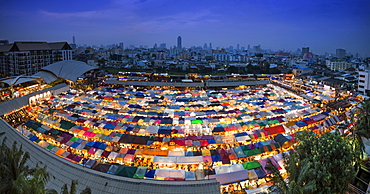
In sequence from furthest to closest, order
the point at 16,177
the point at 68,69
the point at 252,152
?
1. the point at 68,69
2. the point at 252,152
3. the point at 16,177

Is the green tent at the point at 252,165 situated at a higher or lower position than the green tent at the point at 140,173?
higher

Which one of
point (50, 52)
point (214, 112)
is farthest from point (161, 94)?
point (50, 52)

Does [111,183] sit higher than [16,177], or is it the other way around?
[16,177]

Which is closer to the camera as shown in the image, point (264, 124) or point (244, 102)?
point (264, 124)

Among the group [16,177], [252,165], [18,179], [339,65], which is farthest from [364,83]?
[339,65]

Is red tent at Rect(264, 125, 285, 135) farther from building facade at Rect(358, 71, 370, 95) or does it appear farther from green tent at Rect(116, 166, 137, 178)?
building facade at Rect(358, 71, 370, 95)

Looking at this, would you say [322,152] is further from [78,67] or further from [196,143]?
[78,67]

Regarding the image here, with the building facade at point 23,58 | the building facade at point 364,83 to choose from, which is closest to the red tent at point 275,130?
the building facade at point 364,83

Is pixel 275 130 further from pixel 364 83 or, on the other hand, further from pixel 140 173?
pixel 364 83

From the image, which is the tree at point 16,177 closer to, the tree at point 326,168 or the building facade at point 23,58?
the tree at point 326,168

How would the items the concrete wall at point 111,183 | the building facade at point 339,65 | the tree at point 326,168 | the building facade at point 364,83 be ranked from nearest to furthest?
the concrete wall at point 111,183
the tree at point 326,168
the building facade at point 364,83
the building facade at point 339,65

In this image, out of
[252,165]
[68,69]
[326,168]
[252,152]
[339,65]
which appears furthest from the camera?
[339,65]
